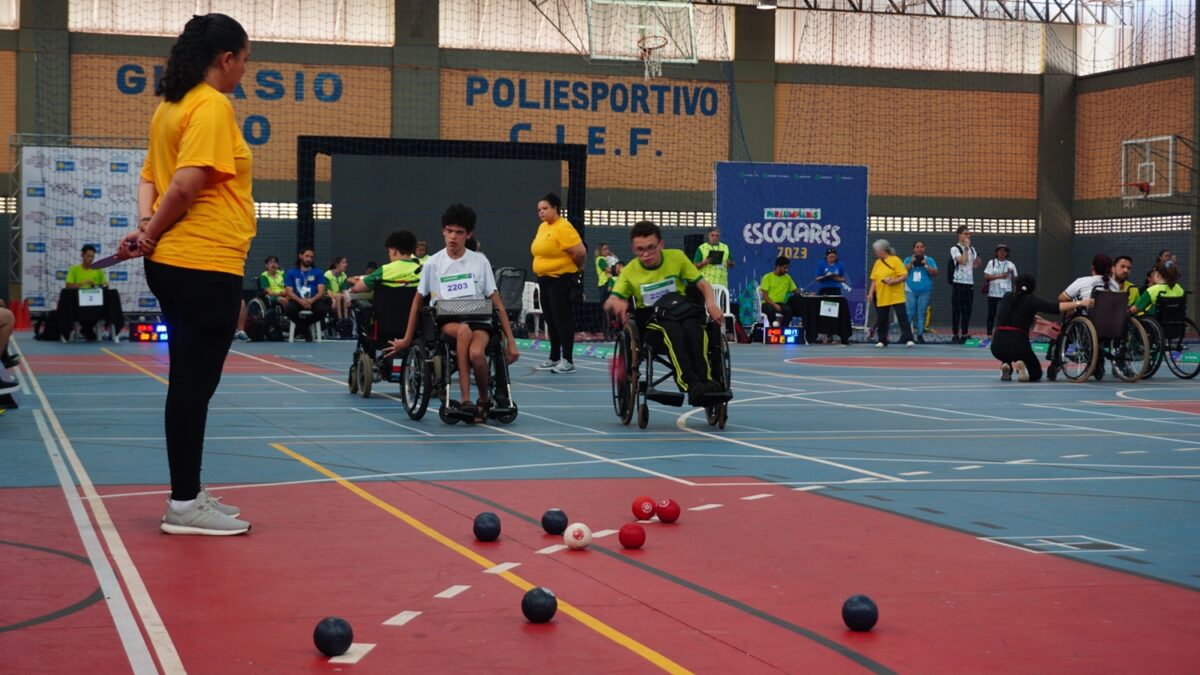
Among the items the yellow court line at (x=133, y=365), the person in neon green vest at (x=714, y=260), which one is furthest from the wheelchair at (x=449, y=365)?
the person in neon green vest at (x=714, y=260)

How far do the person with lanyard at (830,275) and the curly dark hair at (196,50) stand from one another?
1973 centimetres

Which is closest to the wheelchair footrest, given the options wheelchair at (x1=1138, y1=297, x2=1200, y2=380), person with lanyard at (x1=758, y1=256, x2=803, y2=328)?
wheelchair at (x1=1138, y1=297, x2=1200, y2=380)

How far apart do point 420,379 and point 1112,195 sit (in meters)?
26.8

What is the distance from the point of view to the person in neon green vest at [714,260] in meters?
22.9

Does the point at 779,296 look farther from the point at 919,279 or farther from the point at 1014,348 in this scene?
the point at 1014,348

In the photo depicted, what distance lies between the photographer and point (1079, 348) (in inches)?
606

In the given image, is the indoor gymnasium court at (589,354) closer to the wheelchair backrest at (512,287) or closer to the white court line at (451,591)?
the white court line at (451,591)

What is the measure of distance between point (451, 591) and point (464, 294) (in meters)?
5.82


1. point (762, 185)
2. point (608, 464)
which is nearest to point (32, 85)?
point (762, 185)

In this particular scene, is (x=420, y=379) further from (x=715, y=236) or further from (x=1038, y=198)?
(x=1038, y=198)

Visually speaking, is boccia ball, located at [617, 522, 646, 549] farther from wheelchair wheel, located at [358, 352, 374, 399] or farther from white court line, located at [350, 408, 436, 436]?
wheelchair wheel, located at [358, 352, 374, 399]

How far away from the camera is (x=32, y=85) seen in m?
29.8

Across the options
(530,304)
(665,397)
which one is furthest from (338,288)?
(665,397)

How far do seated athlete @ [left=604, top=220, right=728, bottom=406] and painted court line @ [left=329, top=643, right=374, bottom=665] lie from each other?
5962 millimetres
